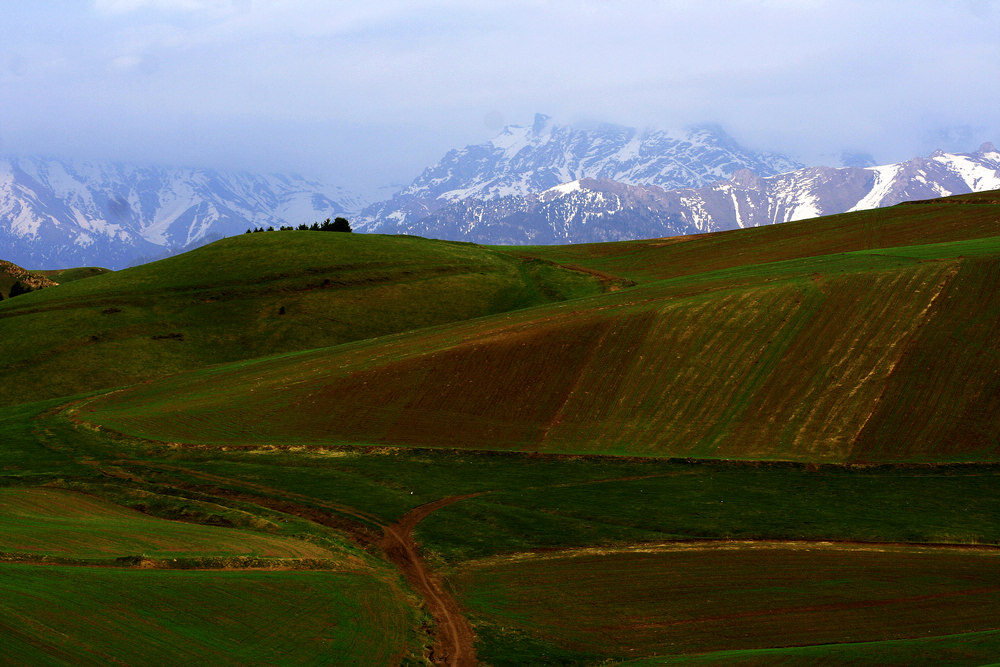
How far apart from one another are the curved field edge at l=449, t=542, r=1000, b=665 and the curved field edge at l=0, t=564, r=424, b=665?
14.4 ft

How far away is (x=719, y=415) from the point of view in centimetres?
5525

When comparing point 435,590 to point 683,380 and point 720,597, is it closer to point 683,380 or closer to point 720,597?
point 720,597

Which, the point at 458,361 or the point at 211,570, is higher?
the point at 458,361

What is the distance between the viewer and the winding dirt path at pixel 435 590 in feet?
96.2

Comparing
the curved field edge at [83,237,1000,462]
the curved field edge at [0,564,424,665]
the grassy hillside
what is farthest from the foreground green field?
the grassy hillside

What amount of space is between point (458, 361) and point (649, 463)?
1946 centimetres

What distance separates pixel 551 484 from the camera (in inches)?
1905

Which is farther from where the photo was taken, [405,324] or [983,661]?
[405,324]

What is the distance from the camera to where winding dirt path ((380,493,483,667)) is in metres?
29.3

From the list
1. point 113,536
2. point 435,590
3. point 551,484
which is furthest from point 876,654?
point 113,536

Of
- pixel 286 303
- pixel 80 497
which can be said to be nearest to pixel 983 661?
pixel 80 497

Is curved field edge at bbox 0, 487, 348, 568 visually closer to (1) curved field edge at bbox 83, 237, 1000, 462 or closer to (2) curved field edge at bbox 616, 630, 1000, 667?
(1) curved field edge at bbox 83, 237, 1000, 462

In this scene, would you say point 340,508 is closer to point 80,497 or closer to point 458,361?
point 80,497

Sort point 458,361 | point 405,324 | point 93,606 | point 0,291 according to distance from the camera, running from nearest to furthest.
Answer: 1. point 93,606
2. point 458,361
3. point 405,324
4. point 0,291
